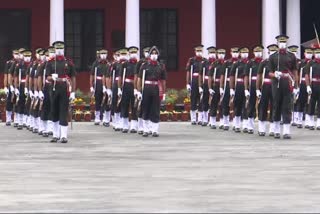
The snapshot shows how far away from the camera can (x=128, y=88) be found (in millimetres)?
33844

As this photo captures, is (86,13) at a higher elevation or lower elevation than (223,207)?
higher

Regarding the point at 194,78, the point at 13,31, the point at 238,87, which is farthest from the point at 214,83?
the point at 13,31

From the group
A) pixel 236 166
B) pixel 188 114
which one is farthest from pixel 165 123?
pixel 236 166

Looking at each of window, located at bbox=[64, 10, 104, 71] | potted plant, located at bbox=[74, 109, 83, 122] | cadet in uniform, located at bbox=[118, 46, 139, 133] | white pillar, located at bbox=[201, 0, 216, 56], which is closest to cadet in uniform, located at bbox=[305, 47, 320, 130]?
cadet in uniform, located at bbox=[118, 46, 139, 133]

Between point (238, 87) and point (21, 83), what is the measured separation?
20.3ft

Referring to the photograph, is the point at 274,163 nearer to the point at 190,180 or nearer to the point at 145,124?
the point at 190,180

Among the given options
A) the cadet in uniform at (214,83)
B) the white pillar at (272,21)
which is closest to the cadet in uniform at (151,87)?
the cadet in uniform at (214,83)

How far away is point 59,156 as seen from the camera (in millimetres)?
24438

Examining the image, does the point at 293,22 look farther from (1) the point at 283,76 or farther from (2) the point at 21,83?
(1) the point at 283,76

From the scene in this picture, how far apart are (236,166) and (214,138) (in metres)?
8.86

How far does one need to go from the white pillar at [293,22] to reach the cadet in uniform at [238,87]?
15.3 meters

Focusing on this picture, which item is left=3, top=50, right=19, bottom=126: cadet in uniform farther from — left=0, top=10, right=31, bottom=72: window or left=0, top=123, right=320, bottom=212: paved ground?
left=0, top=10, right=31, bottom=72: window

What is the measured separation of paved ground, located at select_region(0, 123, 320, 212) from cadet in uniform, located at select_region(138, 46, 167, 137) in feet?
2.76

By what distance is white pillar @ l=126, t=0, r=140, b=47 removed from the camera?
45594 millimetres
